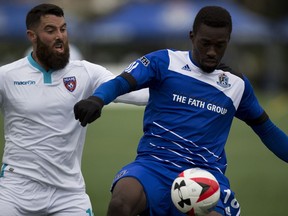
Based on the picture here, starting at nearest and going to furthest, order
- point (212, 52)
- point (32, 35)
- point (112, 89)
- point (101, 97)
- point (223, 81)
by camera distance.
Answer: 1. point (101, 97)
2. point (112, 89)
3. point (212, 52)
4. point (223, 81)
5. point (32, 35)

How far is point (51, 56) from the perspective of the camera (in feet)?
24.7

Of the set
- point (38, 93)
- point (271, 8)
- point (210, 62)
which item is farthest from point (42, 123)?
point (271, 8)

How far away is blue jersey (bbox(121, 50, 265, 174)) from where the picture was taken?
7.12 metres

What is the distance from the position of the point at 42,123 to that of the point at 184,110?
1194mm

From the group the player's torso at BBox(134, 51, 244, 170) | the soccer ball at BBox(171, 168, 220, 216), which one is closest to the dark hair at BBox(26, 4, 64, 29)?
the player's torso at BBox(134, 51, 244, 170)

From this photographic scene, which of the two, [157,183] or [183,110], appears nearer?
[157,183]

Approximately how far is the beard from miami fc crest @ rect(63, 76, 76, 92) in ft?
0.38

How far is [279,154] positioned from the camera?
8000 mm

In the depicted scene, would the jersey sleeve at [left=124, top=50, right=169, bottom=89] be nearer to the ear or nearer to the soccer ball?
the soccer ball

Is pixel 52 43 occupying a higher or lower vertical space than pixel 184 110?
higher

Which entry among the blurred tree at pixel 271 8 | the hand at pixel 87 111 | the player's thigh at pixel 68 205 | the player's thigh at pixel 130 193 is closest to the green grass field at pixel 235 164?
the player's thigh at pixel 68 205

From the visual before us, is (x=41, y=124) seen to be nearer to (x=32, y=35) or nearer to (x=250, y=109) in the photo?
(x=32, y=35)

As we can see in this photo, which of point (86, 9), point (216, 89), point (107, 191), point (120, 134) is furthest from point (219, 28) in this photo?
point (86, 9)

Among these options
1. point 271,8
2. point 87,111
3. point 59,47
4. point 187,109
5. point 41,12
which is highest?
point 41,12
